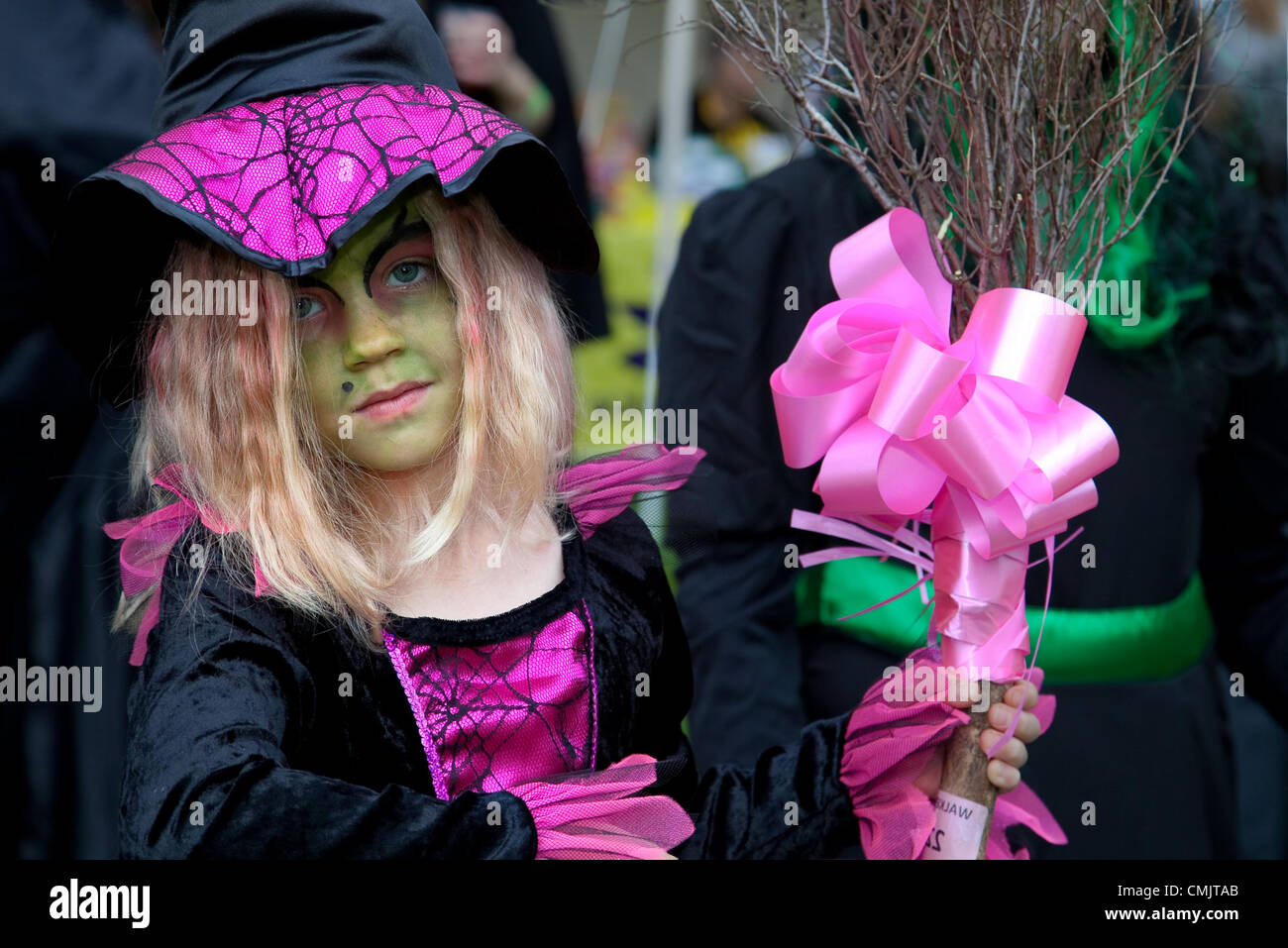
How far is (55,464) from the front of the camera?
1.59 metres

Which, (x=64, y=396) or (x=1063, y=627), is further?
(x=64, y=396)

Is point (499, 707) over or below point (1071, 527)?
below

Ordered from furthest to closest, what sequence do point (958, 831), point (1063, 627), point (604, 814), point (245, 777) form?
point (1063, 627), point (958, 831), point (604, 814), point (245, 777)

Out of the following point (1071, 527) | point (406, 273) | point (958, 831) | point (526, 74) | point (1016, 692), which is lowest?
point (958, 831)

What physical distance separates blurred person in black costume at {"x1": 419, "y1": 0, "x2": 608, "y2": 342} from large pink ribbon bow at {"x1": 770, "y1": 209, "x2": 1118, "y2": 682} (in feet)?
4.72

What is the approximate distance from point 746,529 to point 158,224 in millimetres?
672

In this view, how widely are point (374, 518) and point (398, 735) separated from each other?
17 cm

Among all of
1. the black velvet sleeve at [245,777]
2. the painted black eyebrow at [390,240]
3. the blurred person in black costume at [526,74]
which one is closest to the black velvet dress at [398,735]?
the black velvet sleeve at [245,777]

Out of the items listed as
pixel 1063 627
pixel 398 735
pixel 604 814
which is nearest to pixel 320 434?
pixel 398 735

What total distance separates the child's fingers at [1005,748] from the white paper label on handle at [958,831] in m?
0.04

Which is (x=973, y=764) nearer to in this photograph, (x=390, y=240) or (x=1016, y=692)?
(x=1016, y=692)

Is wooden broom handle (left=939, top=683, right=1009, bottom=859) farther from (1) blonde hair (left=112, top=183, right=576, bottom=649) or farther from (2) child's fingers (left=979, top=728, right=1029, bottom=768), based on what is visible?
(1) blonde hair (left=112, top=183, right=576, bottom=649)

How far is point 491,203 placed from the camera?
1.07 meters

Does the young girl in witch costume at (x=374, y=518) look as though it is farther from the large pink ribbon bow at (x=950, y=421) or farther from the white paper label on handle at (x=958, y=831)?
the large pink ribbon bow at (x=950, y=421)
